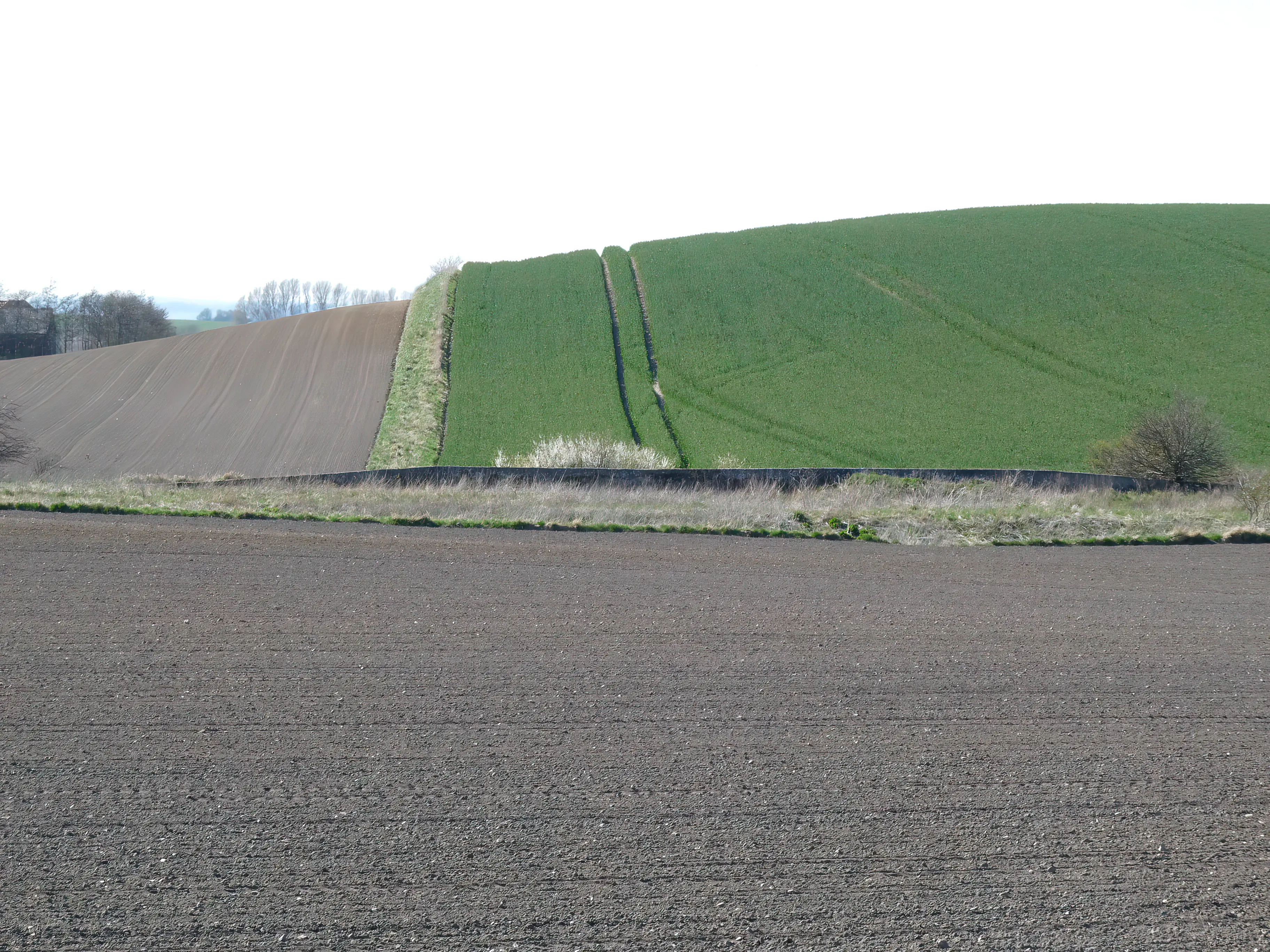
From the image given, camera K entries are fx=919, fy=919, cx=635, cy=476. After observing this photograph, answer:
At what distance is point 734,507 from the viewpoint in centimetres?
1742

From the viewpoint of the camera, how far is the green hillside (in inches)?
1308

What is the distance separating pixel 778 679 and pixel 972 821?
2.61 meters

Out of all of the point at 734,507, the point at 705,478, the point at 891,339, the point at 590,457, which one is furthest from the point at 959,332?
the point at 734,507

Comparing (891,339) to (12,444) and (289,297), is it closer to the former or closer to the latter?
(12,444)

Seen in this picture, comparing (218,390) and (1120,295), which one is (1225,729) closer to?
(218,390)

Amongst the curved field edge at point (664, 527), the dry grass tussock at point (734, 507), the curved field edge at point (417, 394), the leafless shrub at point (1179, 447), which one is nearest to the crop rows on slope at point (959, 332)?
the leafless shrub at point (1179, 447)

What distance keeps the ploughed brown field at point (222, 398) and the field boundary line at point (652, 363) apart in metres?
10.7

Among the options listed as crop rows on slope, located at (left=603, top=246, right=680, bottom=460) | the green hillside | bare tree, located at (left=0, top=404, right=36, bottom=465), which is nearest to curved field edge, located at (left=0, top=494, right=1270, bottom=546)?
bare tree, located at (left=0, top=404, right=36, bottom=465)

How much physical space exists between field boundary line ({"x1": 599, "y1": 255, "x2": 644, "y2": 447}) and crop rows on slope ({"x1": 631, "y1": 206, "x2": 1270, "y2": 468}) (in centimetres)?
172

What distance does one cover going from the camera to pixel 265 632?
913 cm

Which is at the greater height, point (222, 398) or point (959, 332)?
point (959, 332)

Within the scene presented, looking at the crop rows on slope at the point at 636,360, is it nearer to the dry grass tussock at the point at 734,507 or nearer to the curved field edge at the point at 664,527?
the dry grass tussock at the point at 734,507

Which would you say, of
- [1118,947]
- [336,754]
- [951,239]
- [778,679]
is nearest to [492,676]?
[336,754]

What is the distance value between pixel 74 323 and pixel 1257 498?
7172 cm
